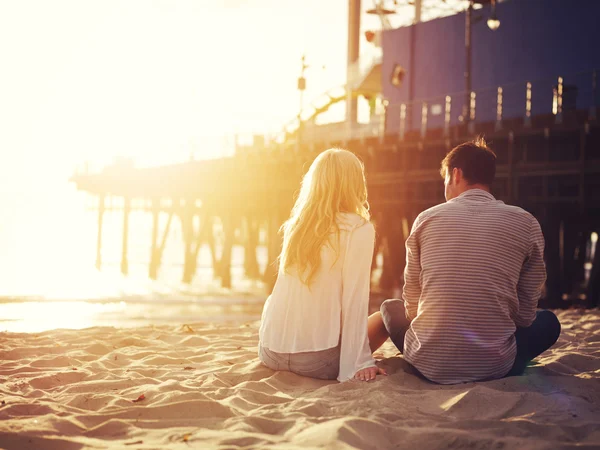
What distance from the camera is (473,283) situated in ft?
11.9

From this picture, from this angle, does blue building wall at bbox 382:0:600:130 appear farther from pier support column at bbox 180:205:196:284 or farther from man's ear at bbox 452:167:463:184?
man's ear at bbox 452:167:463:184

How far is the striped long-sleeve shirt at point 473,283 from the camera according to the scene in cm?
363

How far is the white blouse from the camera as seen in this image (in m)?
3.95

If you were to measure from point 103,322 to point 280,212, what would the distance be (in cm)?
1002

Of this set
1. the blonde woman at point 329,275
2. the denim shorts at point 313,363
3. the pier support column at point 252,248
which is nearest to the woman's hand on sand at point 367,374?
the blonde woman at point 329,275

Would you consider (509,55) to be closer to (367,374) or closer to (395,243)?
(395,243)

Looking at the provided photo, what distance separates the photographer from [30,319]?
9539 millimetres

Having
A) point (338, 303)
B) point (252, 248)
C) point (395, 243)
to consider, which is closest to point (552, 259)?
point (395, 243)

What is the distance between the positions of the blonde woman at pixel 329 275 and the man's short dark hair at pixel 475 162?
624 mm

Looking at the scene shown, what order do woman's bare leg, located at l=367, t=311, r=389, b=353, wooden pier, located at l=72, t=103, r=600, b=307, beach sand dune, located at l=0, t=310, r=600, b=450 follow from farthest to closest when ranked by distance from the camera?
wooden pier, located at l=72, t=103, r=600, b=307
woman's bare leg, located at l=367, t=311, r=389, b=353
beach sand dune, located at l=0, t=310, r=600, b=450

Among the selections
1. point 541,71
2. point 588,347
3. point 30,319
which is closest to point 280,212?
point 541,71

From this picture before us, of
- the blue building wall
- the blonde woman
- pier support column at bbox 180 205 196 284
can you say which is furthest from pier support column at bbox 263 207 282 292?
the blonde woman

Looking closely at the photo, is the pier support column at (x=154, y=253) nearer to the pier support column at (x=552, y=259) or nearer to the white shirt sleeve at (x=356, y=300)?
the pier support column at (x=552, y=259)

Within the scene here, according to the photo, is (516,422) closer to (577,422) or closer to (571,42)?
(577,422)
